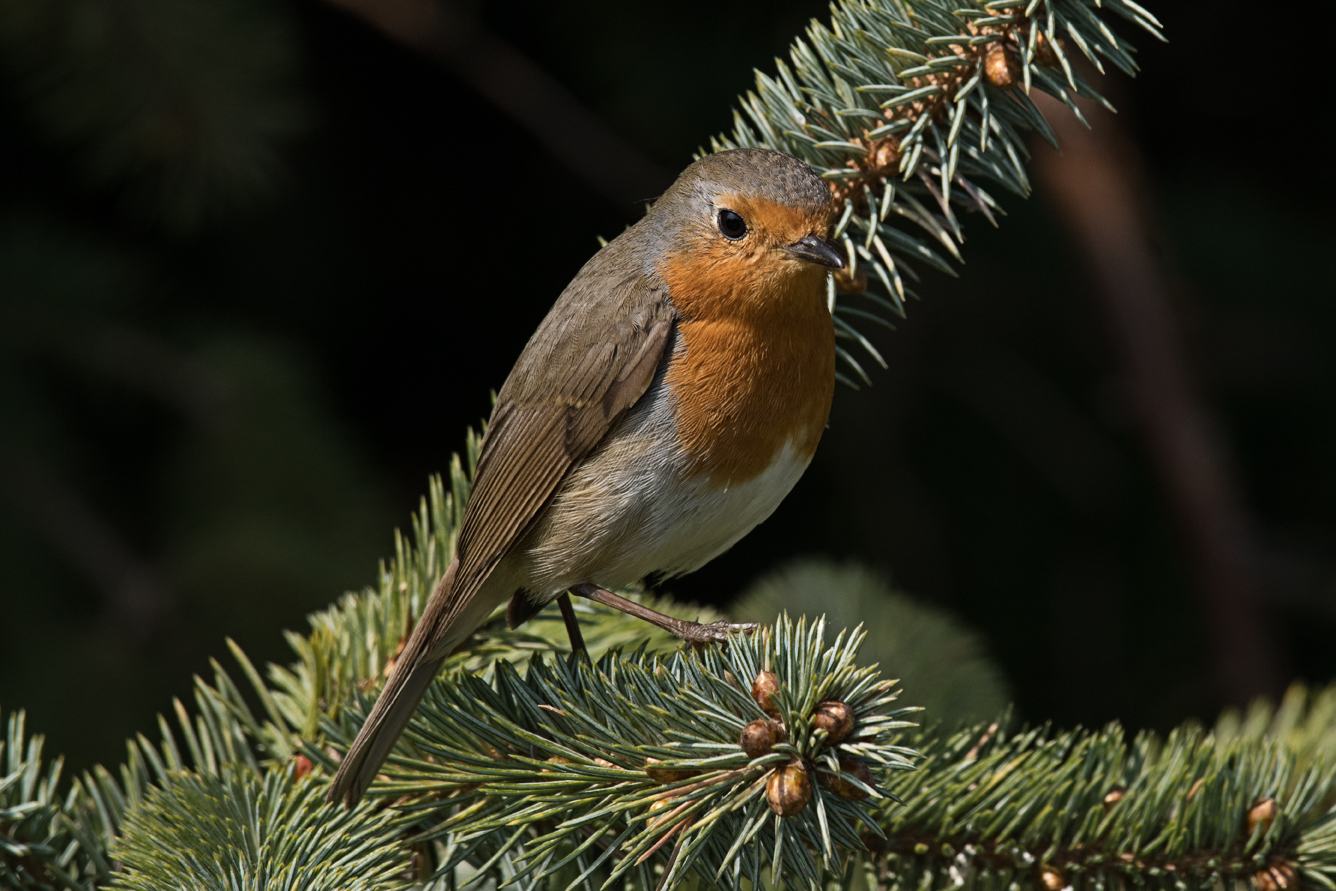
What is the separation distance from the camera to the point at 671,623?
2.37m

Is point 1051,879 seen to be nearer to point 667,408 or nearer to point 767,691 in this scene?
point 767,691

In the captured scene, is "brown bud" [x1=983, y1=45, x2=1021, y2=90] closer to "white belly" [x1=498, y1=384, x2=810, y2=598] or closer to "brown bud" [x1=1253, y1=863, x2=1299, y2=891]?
"white belly" [x1=498, y1=384, x2=810, y2=598]

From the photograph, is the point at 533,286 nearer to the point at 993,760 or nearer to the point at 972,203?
the point at 972,203

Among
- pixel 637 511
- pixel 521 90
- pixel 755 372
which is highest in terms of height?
pixel 521 90

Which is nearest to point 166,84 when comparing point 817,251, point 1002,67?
point 817,251

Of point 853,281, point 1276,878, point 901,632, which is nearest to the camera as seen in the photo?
point 1276,878

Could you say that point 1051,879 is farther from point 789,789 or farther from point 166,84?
point 166,84

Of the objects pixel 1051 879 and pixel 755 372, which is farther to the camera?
pixel 755 372

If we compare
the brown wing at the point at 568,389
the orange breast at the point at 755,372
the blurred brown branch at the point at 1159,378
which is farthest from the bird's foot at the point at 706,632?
the blurred brown branch at the point at 1159,378

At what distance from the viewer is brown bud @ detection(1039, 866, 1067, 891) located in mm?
1962

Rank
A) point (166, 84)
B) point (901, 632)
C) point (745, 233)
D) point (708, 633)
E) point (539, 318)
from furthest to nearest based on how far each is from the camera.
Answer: point (539, 318) < point (166, 84) < point (901, 632) < point (745, 233) < point (708, 633)

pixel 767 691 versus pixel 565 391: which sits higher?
pixel 565 391

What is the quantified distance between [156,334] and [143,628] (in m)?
0.97

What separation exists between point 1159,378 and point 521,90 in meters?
2.51
